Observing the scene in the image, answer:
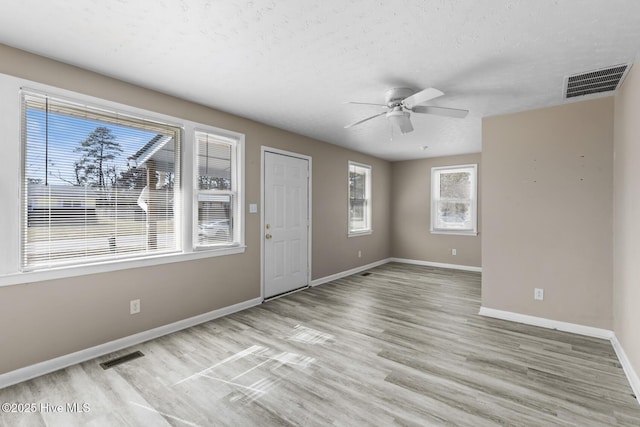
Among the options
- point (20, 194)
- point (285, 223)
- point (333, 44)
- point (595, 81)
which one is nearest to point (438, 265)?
point (285, 223)

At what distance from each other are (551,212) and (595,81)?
136cm

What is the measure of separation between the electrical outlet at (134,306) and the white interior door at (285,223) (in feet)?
5.48

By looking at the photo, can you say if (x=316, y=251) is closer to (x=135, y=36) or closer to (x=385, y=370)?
(x=385, y=370)

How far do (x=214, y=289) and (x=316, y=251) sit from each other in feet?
6.55

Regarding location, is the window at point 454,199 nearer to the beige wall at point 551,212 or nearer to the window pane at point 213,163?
the beige wall at point 551,212

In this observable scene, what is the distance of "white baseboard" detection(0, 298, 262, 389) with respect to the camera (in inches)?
89.4

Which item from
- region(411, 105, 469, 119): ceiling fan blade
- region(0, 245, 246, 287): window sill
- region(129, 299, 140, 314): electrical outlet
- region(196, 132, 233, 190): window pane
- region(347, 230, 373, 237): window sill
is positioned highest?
region(411, 105, 469, 119): ceiling fan blade

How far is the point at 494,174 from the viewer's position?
369 cm

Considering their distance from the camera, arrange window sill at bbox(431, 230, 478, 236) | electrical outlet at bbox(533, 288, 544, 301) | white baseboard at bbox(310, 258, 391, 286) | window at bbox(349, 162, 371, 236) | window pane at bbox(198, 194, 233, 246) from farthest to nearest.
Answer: window sill at bbox(431, 230, 478, 236)
window at bbox(349, 162, 371, 236)
white baseboard at bbox(310, 258, 391, 286)
window pane at bbox(198, 194, 233, 246)
electrical outlet at bbox(533, 288, 544, 301)

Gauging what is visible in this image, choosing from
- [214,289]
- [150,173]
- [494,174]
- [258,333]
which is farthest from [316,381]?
[494,174]

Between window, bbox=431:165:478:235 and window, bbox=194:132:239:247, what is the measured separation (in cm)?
468

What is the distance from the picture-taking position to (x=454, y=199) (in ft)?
21.5

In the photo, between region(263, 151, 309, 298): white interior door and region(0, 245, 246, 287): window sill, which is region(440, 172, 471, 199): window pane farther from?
region(0, 245, 246, 287): window sill

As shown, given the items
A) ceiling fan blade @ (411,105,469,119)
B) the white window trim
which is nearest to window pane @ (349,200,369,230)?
ceiling fan blade @ (411,105,469,119)
